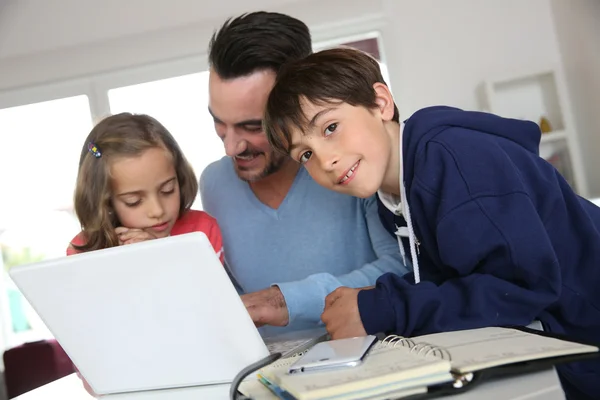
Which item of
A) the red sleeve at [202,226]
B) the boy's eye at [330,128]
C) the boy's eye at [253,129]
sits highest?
the boy's eye at [253,129]

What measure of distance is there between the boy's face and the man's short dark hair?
391 millimetres

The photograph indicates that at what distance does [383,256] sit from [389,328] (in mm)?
503

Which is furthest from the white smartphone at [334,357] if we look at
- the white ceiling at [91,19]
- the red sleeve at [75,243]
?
the white ceiling at [91,19]

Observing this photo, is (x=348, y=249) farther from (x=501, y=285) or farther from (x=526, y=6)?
(x=526, y=6)

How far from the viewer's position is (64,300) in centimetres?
100

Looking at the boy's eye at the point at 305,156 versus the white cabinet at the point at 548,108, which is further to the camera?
the white cabinet at the point at 548,108

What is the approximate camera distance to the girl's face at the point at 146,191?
5.95 ft

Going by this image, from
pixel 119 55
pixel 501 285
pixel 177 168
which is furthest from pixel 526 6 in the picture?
pixel 501 285

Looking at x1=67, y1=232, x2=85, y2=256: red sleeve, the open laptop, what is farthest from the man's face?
the open laptop

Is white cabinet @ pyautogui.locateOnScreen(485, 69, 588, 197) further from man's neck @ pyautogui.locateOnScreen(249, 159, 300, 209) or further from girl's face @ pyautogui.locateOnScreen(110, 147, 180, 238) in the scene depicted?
girl's face @ pyautogui.locateOnScreen(110, 147, 180, 238)

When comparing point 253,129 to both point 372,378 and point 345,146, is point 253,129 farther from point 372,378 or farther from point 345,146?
point 372,378

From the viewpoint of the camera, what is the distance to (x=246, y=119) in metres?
1.72

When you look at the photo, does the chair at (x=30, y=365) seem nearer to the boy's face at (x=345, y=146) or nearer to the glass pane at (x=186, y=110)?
the glass pane at (x=186, y=110)

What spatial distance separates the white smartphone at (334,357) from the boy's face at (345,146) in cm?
53
